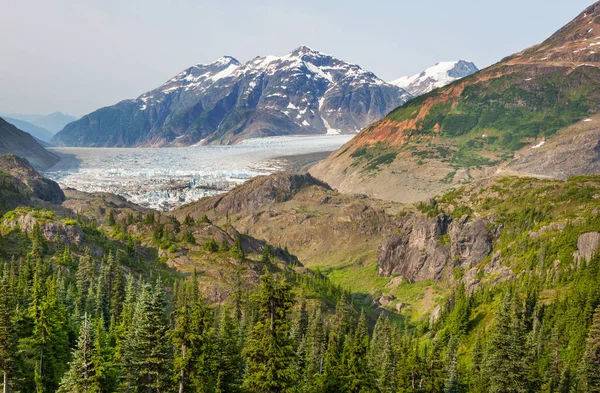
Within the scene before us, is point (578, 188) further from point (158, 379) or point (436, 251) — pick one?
point (158, 379)

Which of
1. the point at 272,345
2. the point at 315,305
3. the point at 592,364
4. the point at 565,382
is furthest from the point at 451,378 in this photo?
the point at 315,305

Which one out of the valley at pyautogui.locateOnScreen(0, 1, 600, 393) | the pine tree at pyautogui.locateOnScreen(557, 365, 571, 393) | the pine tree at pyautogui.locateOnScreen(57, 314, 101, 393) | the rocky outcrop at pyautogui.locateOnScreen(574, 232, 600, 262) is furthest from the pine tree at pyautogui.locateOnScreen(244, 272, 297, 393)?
the rocky outcrop at pyautogui.locateOnScreen(574, 232, 600, 262)

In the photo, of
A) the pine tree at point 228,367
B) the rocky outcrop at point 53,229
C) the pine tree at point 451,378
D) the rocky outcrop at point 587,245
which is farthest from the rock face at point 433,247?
the pine tree at point 228,367

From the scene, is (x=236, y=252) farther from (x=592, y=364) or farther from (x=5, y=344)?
(x=592, y=364)

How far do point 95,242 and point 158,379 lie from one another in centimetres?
9742

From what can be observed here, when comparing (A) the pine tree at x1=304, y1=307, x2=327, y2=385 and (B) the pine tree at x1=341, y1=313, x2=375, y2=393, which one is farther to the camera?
(A) the pine tree at x1=304, y1=307, x2=327, y2=385

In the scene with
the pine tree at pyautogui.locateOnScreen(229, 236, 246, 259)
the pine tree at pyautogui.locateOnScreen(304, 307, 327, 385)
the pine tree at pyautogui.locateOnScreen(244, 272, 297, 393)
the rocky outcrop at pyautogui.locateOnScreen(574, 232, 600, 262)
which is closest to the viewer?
the pine tree at pyautogui.locateOnScreen(244, 272, 297, 393)

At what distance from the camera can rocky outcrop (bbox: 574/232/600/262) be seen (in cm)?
10112

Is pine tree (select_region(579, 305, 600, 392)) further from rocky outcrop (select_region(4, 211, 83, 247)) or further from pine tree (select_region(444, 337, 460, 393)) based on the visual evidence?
rocky outcrop (select_region(4, 211, 83, 247))

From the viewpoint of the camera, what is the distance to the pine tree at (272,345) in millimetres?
33784

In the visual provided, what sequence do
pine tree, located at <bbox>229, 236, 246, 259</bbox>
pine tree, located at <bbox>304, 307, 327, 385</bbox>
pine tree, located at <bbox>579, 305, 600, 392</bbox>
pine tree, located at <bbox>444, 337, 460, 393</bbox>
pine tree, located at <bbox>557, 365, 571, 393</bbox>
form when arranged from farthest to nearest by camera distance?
pine tree, located at <bbox>229, 236, 246, 259</bbox>, pine tree, located at <bbox>444, 337, 460, 393</bbox>, pine tree, located at <bbox>557, 365, 571, 393</bbox>, pine tree, located at <bbox>304, 307, 327, 385</bbox>, pine tree, located at <bbox>579, 305, 600, 392</bbox>

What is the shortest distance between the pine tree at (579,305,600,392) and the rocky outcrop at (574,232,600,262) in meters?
42.2

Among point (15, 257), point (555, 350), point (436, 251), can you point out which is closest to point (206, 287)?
point (15, 257)

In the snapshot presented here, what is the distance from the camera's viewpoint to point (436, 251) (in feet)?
→ 547
